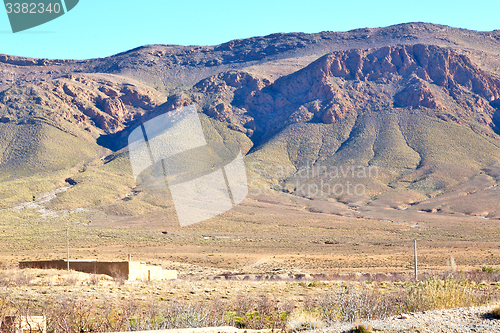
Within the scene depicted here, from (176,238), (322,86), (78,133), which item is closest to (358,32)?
(322,86)

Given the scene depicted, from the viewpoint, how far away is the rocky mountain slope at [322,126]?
85.4 meters

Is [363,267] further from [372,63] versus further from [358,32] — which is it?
[358,32]

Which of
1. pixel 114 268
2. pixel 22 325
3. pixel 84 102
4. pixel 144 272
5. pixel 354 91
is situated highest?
pixel 84 102

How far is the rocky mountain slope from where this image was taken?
8538cm

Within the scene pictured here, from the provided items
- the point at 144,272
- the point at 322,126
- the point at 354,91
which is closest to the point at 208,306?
the point at 144,272

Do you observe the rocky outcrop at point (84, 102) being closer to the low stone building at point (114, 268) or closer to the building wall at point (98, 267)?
the low stone building at point (114, 268)

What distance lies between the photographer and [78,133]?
11850 centimetres

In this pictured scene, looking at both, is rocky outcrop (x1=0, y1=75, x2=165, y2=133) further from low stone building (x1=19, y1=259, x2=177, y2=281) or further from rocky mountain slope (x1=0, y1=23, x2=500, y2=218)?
low stone building (x1=19, y1=259, x2=177, y2=281)

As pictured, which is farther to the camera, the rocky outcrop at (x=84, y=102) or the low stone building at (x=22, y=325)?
the rocky outcrop at (x=84, y=102)

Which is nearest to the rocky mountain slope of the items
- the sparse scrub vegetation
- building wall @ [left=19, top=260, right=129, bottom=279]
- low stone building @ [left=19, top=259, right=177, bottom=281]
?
low stone building @ [left=19, top=259, right=177, bottom=281]

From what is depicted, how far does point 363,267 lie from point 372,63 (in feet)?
366

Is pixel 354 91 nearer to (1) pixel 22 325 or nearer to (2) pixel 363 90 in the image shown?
(2) pixel 363 90

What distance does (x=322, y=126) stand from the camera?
386 feet

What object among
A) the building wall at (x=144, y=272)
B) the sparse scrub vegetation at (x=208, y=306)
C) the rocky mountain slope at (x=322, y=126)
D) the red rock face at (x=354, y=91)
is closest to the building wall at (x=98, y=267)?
the building wall at (x=144, y=272)
